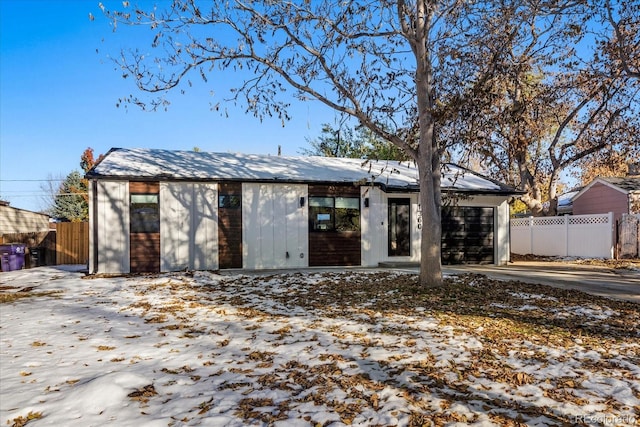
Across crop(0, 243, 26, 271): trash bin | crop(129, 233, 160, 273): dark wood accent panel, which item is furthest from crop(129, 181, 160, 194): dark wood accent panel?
crop(0, 243, 26, 271): trash bin

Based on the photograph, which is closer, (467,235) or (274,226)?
(274,226)

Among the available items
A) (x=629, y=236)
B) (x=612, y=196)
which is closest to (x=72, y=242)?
(x=629, y=236)

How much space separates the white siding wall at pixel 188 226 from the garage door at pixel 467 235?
7.38 meters

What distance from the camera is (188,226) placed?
11.1 meters

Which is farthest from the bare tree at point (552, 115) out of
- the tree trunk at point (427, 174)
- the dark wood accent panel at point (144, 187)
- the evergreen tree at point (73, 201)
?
the evergreen tree at point (73, 201)

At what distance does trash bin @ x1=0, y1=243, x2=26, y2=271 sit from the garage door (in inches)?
546

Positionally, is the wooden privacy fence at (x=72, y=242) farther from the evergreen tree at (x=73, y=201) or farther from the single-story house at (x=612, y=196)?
the single-story house at (x=612, y=196)

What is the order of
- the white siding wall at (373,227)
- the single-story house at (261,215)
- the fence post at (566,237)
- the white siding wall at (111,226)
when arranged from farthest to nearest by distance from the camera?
1. the fence post at (566,237)
2. the white siding wall at (373,227)
3. the single-story house at (261,215)
4. the white siding wall at (111,226)

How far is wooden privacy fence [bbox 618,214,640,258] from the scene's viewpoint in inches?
552

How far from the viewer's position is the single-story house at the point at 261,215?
10.7 meters

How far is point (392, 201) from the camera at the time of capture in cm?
1254

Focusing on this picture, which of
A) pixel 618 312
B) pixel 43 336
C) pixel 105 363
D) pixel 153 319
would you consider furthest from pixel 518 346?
pixel 43 336

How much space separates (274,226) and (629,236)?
12.8m

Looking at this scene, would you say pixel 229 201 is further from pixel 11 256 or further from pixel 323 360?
pixel 323 360
